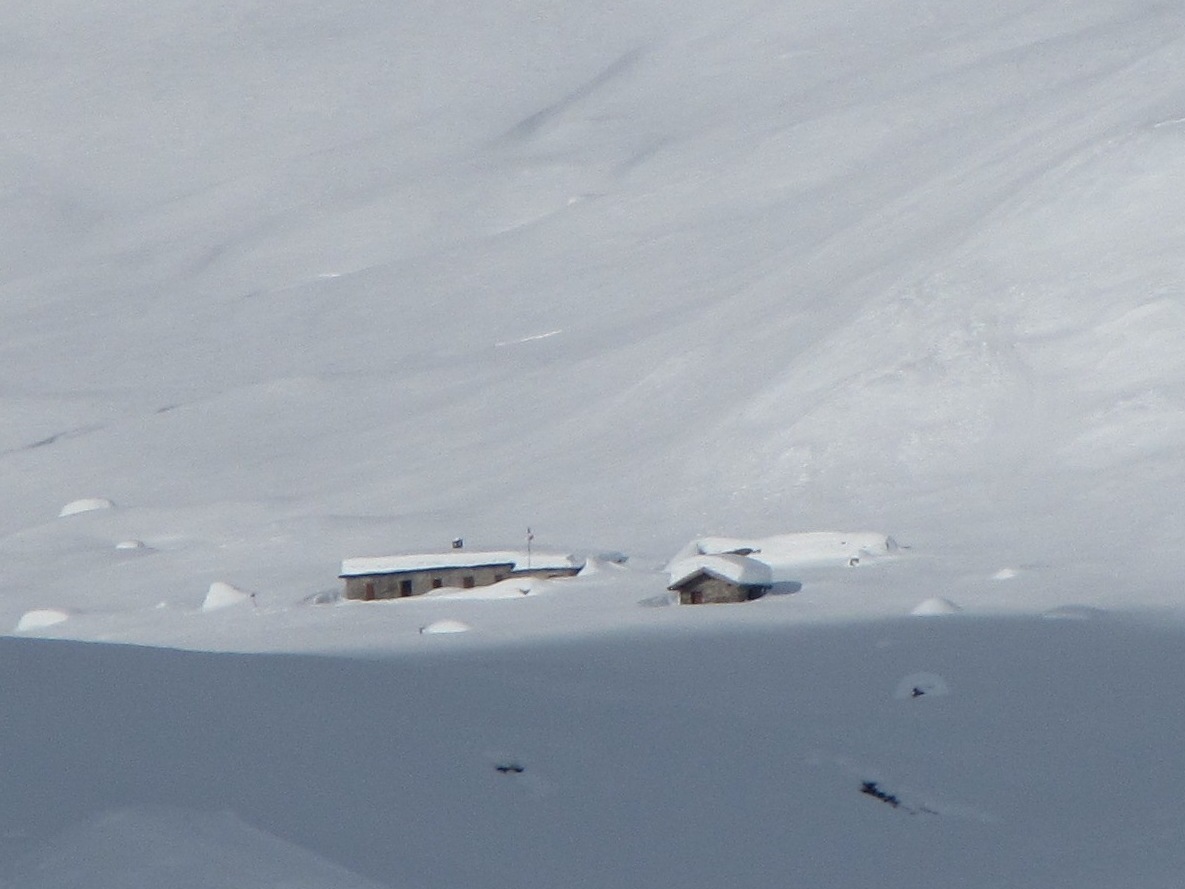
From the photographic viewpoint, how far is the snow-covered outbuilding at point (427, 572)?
72.3 ft

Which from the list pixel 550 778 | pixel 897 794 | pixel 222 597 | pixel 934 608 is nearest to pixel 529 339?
pixel 222 597

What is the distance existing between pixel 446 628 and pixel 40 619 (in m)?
8.90

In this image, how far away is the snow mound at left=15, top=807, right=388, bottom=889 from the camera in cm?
631

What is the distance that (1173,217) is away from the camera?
96.9 ft

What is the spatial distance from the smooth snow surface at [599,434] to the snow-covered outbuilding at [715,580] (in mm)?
373

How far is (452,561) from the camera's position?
22438 millimetres

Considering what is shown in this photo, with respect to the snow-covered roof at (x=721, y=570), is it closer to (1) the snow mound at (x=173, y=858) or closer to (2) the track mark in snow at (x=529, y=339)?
(1) the snow mound at (x=173, y=858)

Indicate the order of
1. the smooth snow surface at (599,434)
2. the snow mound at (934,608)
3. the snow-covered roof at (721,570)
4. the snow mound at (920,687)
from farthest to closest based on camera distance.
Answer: the snow-covered roof at (721,570) → the snow mound at (934,608) → the snow mound at (920,687) → the smooth snow surface at (599,434)

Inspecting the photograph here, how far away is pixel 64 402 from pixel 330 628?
2585cm

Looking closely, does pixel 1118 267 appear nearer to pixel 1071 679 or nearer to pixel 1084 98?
pixel 1084 98

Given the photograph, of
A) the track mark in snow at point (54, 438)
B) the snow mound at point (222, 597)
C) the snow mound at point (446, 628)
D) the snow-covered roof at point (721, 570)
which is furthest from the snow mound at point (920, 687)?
the track mark in snow at point (54, 438)

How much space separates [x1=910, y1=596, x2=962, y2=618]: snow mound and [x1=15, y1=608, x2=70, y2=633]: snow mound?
12.0 metres

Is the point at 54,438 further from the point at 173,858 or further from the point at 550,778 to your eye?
the point at 173,858

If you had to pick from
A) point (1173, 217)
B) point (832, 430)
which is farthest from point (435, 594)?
point (1173, 217)
